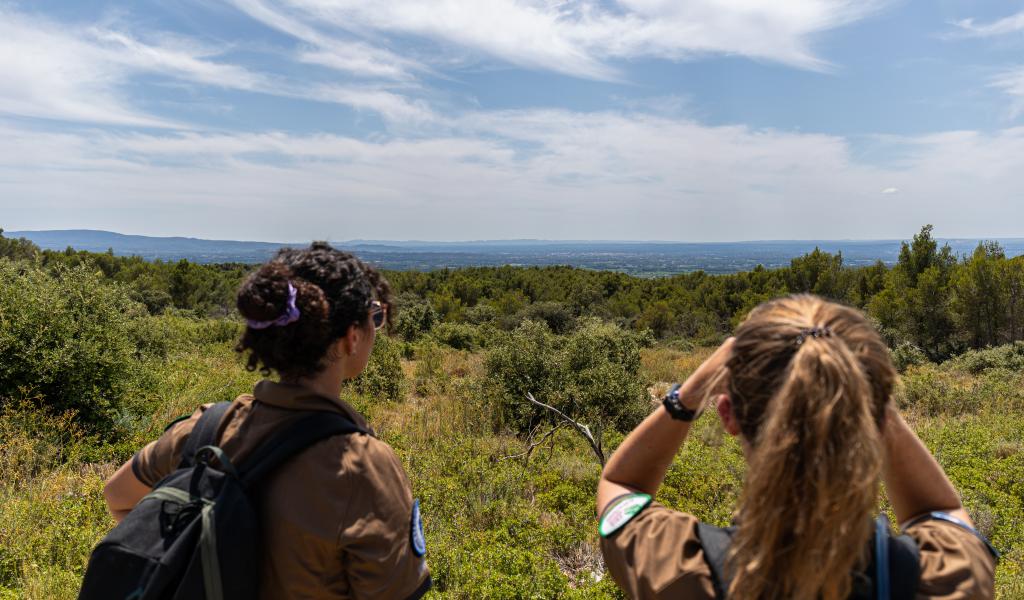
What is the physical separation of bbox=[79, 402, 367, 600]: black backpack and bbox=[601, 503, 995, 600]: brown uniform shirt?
679 mm

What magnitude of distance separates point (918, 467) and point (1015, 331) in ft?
70.4

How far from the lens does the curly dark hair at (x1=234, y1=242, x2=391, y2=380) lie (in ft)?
4.11

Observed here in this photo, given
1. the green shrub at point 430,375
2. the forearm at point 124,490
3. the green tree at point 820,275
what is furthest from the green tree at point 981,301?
the forearm at point 124,490

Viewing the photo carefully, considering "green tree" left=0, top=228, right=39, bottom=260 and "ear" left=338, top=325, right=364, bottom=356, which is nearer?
"ear" left=338, top=325, right=364, bottom=356

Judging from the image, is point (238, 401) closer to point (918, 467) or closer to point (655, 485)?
point (655, 485)

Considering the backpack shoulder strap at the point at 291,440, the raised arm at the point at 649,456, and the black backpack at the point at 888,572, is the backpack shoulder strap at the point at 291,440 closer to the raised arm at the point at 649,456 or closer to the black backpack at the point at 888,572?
the raised arm at the point at 649,456

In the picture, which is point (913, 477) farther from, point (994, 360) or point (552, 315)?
point (552, 315)

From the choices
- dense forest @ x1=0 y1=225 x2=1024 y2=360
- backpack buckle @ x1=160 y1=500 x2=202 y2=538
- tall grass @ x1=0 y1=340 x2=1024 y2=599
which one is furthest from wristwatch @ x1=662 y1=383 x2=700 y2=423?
dense forest @ x1=0 y1=225 x2=1024 y2=360

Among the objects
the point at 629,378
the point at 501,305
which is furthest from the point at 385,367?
the point at 501,305

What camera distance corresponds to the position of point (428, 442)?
6.02 meters

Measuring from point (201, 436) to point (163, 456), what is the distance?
0.72 feet

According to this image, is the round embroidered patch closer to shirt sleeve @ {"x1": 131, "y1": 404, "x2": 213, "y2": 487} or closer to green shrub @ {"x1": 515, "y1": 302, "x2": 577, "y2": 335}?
shirt sleeve @ {"x1": 131, "y1": 404, "x2": 213, "y2": 487}

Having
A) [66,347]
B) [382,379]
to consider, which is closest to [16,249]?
[382,379]

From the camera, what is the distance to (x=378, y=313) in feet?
4.71
